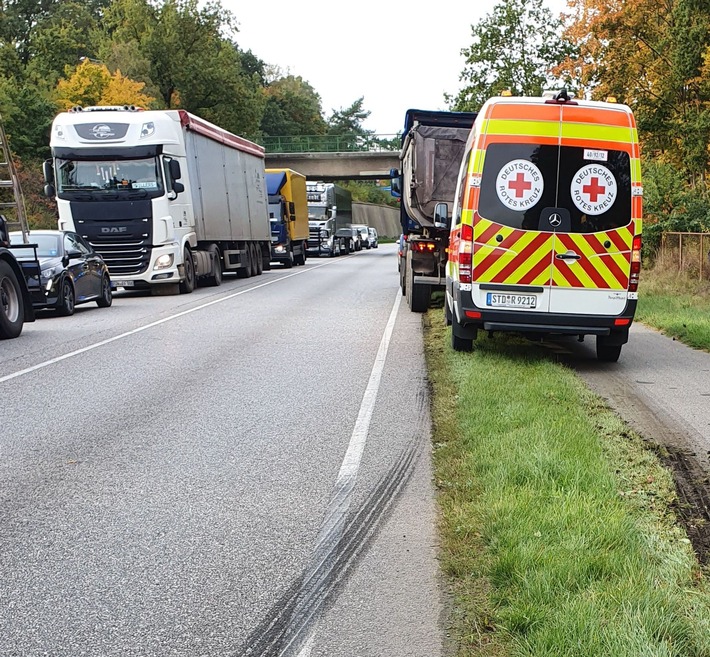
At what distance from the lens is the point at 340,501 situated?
5.25 metres

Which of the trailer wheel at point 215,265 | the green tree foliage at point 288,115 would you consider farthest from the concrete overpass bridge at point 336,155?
the green tree foliage at point 288,115

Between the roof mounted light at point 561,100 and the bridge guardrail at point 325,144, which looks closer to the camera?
the roof mounted light at point 561,100

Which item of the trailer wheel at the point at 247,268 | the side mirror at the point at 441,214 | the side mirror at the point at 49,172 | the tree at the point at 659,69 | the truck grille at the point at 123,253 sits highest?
the tree at the point at 659,69

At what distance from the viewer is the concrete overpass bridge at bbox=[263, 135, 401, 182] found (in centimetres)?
6000

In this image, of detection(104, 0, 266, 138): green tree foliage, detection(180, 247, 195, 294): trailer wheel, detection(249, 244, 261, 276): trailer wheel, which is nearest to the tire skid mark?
detection(180, 247, 195, 294): trailer wheel

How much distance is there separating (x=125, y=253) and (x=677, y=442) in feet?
51.9

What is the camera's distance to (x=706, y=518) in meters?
4.80

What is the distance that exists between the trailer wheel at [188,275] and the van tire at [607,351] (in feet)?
42.2

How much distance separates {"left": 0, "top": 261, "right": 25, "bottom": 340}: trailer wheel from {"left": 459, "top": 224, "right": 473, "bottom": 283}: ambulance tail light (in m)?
6.97

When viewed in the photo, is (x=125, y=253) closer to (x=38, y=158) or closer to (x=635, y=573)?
(x=635, y=573)

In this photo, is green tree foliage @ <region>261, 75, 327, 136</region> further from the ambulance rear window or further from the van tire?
the ambulance rear window

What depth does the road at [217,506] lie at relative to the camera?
12.0 feet

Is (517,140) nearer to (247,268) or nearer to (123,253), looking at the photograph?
(123,253)

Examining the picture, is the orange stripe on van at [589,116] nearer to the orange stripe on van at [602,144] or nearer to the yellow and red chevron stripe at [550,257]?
the orange stripe on van at [602,144]
